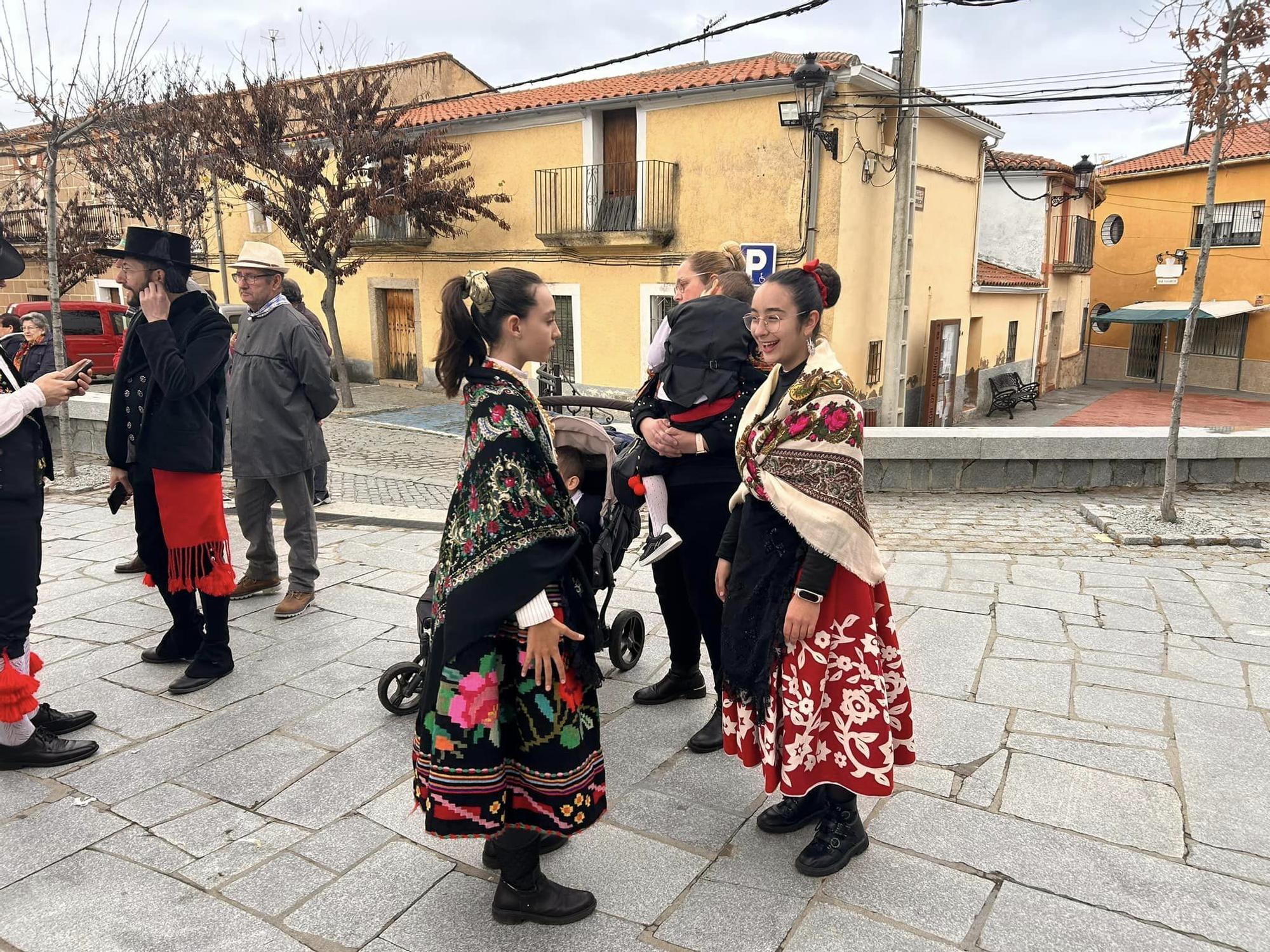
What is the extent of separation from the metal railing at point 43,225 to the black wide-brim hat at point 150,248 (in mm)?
16429

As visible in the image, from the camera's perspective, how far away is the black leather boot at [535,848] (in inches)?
95.0

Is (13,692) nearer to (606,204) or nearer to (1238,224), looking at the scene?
(606,204)

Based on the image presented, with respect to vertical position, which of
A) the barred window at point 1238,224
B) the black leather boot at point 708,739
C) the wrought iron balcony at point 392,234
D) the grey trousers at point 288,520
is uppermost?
the barred window at point 1238,224

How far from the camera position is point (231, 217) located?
21.0 meters

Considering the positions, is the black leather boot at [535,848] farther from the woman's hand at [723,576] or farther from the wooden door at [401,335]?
the wooden door at [401,335]

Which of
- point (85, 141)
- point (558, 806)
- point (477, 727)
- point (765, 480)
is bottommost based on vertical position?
point (558, 806)

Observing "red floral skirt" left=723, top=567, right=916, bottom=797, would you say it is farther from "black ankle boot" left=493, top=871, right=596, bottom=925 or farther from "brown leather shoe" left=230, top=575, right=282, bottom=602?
"brown leather shoe" left=230, top=575, right=282, bottom=602

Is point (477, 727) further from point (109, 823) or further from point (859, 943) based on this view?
point (109, 823)

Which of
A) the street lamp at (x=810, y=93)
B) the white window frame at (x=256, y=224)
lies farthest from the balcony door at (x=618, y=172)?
the white window frame at (x=256, y=224)

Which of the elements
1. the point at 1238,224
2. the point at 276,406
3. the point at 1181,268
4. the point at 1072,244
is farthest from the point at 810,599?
the point at 1181,268

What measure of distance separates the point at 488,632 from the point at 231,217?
22073 mm

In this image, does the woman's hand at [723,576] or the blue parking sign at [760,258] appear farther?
the blue parking sign at [760,258]

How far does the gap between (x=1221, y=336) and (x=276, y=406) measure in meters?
27.2

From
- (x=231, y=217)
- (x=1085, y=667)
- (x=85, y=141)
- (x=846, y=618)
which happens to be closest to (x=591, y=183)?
(x=85, y=141)
